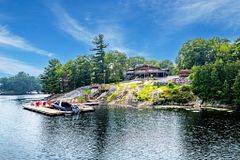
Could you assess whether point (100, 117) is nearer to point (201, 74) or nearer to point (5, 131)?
point (5, 131)

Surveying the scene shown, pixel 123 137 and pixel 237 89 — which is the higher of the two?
pixel 237 89

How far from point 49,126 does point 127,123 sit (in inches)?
817

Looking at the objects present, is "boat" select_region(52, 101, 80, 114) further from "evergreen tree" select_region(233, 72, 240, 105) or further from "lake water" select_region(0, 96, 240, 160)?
"evergreen tree" select_region(233, 72, 240, 105)

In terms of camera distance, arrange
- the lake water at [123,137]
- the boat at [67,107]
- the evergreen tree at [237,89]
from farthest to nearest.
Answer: the boat at [67,107]
the evergreen tree at [237,89]
the lake water at [123,137]

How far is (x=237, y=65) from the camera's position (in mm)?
138375

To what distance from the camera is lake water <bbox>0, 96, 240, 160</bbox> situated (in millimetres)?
63219

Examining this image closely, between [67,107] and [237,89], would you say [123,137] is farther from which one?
[237,89]

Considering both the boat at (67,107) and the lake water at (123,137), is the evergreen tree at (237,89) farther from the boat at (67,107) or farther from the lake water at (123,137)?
the boat at (67,107)

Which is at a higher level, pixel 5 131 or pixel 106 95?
pixel 106 95

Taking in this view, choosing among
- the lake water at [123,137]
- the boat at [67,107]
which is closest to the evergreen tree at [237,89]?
the lake water at [123,137]

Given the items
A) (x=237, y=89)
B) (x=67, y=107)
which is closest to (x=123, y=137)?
(x=67, y=107)

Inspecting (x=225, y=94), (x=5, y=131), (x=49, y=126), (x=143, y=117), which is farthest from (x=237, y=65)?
(x=5, y=131)

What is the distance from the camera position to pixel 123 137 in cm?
7850

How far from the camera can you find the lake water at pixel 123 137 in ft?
207
